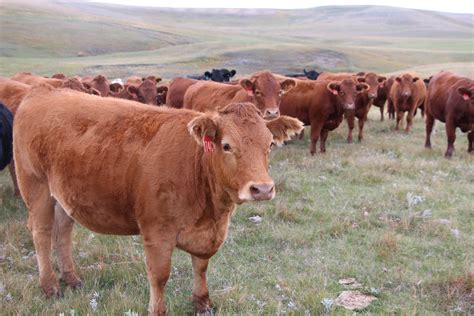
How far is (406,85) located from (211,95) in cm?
731

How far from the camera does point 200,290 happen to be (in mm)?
4988

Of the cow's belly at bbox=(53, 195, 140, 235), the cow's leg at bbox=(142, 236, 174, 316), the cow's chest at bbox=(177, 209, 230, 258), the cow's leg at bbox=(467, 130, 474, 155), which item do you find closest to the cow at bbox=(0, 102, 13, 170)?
the cow's belly at bbox=(53, 195, 140, 235)

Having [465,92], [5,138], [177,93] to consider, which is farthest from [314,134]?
[5,138]

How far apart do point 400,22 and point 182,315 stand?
18672cm

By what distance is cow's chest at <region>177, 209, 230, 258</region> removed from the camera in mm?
4406

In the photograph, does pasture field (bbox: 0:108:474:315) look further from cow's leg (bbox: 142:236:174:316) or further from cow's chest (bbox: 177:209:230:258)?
cow's chest (bbox: 177:209:230:258)

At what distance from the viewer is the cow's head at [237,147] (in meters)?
3.89

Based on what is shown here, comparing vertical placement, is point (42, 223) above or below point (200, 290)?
above

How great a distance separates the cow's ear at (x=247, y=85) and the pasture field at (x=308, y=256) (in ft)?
6.95

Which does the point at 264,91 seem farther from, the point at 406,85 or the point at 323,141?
the point at 406,85

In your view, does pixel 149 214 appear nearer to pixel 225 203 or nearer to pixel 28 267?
pixel 225 203

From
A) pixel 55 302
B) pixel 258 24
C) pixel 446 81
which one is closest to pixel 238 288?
pixel 55 302

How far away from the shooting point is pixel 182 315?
4.91m

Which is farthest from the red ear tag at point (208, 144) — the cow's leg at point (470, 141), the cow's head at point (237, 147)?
the cow's leg at point (470, 141)
